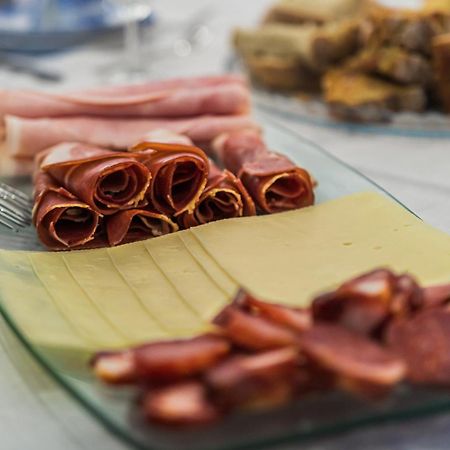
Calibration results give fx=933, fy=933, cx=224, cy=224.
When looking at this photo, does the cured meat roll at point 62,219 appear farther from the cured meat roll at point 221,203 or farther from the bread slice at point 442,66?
the bread slice at point 442,66

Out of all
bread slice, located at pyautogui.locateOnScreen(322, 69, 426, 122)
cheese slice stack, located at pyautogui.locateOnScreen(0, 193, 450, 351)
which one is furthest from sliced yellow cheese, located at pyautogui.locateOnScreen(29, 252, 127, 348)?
bread slice, located at pyautogui.locateOnScreen(322, 69, 426, 122)

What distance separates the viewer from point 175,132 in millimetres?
1409

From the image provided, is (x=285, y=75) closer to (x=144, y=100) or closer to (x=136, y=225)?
(x=144, y=100)

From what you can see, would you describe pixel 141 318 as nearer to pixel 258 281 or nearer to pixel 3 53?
pixel 258 281

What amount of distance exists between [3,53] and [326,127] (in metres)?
0.89

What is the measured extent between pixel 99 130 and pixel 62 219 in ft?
0.91

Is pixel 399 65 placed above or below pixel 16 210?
above

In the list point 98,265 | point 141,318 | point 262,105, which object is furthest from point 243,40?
point 141,318

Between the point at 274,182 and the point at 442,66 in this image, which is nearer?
the point at 274,182

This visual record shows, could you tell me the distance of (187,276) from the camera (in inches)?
38.4

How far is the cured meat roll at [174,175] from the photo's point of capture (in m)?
1.18

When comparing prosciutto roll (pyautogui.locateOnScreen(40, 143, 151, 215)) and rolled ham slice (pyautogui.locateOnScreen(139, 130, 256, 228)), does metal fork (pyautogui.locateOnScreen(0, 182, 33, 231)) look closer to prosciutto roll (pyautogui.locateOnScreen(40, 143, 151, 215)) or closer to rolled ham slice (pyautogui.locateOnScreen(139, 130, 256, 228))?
prosciutto roll (pyautogui.locateOnScreen(40, 143, 151, 215))

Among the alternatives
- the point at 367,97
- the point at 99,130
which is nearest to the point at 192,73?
the point at 367,97

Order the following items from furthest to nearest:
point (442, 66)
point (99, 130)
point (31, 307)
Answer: point (442, 66), point (99, 130), point (31, 307)
